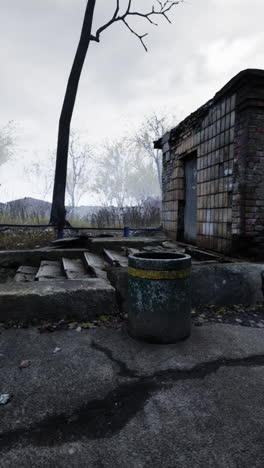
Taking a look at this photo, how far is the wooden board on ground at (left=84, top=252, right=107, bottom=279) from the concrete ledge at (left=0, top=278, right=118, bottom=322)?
0.81 metres

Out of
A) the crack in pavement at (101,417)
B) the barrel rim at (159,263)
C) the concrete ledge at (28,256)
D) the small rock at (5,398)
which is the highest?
the barrel rim at (159,263)

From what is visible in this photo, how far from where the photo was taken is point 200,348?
2797 millimetres

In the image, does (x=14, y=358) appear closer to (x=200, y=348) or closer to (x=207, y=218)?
(x=200, y=348)

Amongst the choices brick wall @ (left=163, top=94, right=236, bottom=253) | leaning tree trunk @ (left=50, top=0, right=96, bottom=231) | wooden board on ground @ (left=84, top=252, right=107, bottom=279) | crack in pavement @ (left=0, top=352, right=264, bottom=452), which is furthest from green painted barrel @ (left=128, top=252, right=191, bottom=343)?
leaning tree trunk @ (left=50, top=0, right=96, bottom=231)

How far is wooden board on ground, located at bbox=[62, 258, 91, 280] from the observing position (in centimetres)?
456

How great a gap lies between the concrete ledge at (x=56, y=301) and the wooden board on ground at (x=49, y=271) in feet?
2.46

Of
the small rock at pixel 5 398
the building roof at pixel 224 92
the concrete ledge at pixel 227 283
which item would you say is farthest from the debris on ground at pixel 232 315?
the building roof at pixel 224 92

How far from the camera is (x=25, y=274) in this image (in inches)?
193

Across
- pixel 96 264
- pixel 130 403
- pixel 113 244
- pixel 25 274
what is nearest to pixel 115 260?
pixel 96 264

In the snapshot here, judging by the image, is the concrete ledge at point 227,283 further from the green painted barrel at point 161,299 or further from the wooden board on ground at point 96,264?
the green painted barrel at point 161,299

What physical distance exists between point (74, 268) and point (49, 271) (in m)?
0.43

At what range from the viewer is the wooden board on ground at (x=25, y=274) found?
4600mm

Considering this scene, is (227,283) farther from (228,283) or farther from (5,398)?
(5,398)

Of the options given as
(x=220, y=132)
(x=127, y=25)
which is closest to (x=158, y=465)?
(x=220, y=132)
